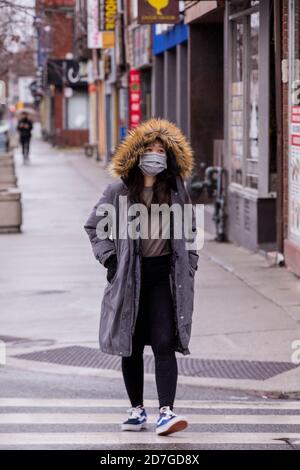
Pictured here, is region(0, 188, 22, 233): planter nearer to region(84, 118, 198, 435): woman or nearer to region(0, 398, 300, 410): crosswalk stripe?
region(0, 398, 300, 410): crosswalk stripe

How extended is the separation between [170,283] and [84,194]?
76.9 feet

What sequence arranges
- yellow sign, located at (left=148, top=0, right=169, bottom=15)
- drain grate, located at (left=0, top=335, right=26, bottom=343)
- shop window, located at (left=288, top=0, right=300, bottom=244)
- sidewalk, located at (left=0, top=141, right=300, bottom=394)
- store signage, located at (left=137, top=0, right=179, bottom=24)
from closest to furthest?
sidewalk, located at (left=0, top=141, right=300, bottom=394)
drain grate, located at (left=0, top=335, right=26, bottom=343)
shop window, located at (left=288, top=0, right=300, bottom=244)
store signage, located at (left=137, top=0, right=179, bottom=24)
yellow sign, located at (left=148, top=0, right=169, bottom=15)

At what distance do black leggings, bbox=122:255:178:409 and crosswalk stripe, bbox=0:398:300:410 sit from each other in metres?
1.03

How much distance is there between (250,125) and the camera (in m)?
17.6

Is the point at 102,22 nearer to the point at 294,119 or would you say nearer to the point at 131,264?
the point at 294,119

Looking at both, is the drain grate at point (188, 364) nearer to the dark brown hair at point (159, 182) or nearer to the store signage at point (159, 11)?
the dark brown hair at point (159, 182)

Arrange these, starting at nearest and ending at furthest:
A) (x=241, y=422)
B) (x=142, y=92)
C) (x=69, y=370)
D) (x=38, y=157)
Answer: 1. (x=241, y=422)
2. (x=69, y=370)
3. (x=142, y=92)
4. (x=38, y=157)

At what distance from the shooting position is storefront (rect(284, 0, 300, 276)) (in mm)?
14195

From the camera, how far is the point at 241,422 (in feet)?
25.3

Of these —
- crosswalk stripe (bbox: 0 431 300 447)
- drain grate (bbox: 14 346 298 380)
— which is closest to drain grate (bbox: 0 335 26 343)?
drain grate (bbox: 14 346 298 380)

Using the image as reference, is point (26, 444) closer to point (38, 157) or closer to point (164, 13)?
point (164, 13)

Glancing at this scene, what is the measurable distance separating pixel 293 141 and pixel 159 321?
24.9ft

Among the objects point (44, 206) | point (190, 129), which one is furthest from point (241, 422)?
point (44, 206)

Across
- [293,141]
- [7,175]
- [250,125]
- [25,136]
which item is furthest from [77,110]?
[293,141]
